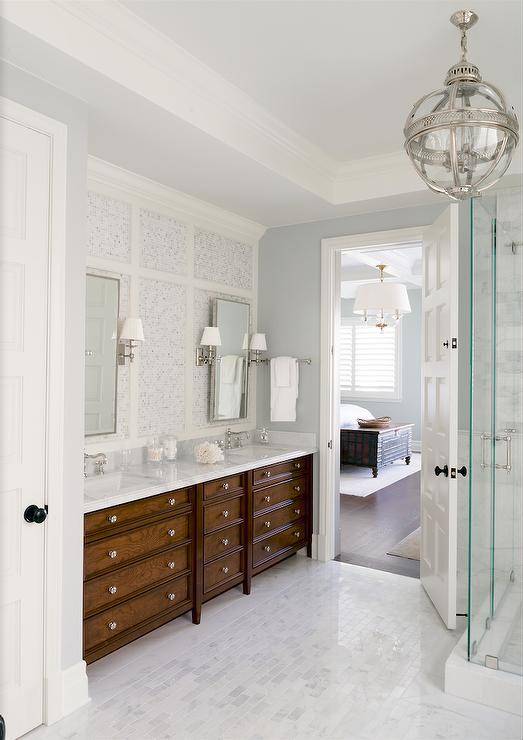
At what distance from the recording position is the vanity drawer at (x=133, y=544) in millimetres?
2563

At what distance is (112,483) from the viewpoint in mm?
2910

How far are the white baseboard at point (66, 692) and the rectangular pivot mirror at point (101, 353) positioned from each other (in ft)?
3.97

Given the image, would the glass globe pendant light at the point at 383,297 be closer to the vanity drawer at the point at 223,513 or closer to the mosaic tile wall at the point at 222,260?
the mosaic tile wall at the point at 222,260

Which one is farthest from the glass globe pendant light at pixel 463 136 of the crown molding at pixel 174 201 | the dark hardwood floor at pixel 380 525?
the dark hardwood floor at pixel 380 525

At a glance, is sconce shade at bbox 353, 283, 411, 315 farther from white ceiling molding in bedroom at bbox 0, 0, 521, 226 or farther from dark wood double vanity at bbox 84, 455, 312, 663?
dark wood double vanity at bbox 84, 455, 312, 663

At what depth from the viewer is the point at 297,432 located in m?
4.46

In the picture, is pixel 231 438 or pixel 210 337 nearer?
pixel 210 337

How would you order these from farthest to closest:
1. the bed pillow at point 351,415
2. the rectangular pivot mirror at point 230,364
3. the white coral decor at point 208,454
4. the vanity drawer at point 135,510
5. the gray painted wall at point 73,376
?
the bed pillow at point 351,415
the rectangular pivot mirror at point 230,364
the white coral decor at point 208,454
the vanity drawer at point 135,510
the gray painted wall at point 73,376

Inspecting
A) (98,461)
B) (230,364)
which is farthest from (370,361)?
(98,461)

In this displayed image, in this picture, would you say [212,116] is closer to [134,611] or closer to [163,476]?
[163,476]

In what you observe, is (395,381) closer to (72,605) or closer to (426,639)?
(426,639)

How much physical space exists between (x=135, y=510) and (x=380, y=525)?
311cm

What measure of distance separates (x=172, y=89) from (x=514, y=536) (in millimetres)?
2596

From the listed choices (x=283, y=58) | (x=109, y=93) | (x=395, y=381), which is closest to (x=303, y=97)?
(x=283, y=58)
